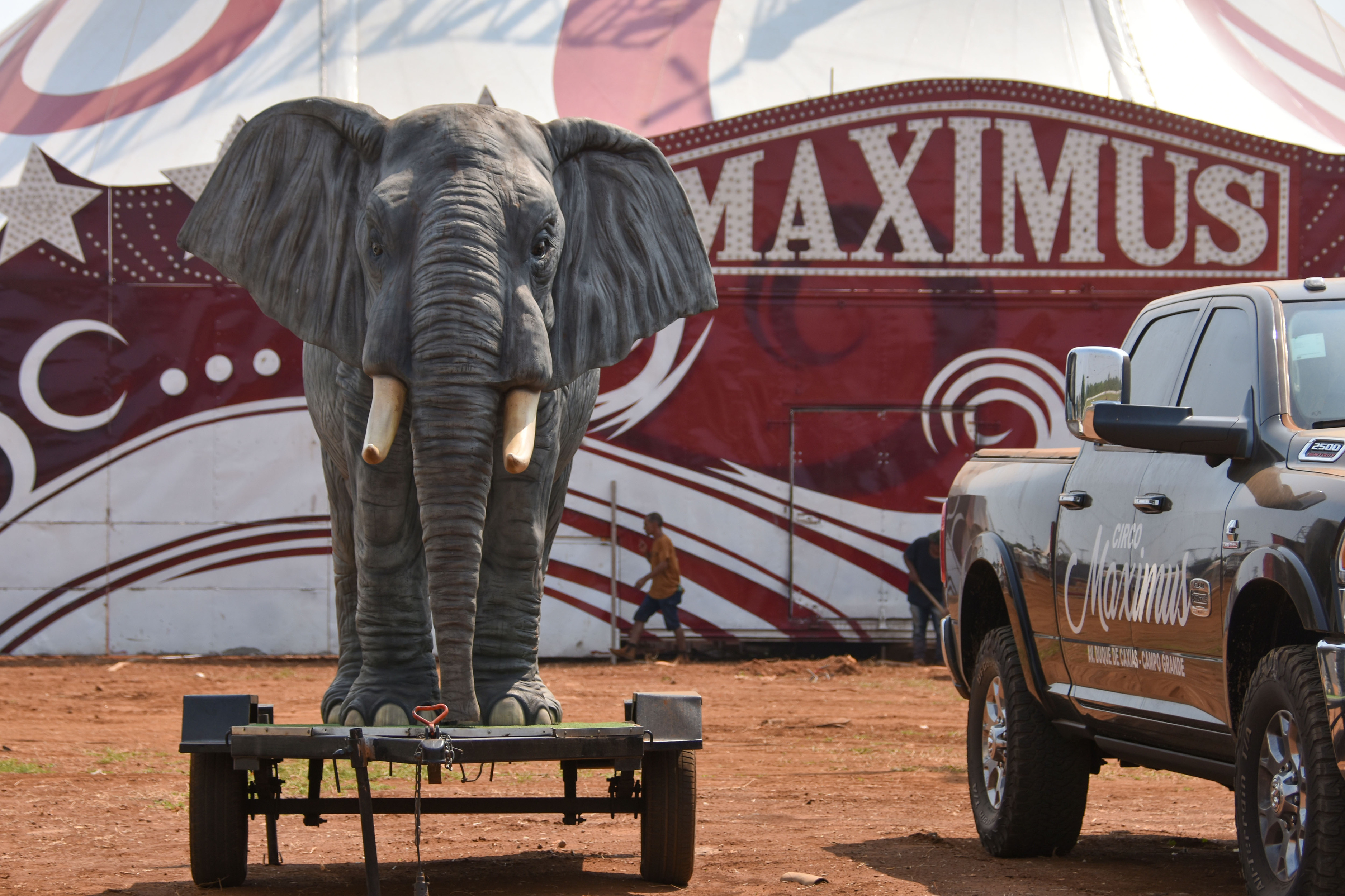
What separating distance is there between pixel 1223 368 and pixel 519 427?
8.32 feet

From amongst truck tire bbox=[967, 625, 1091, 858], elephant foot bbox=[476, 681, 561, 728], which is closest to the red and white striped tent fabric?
truck tire bbox=[967, 625, 1091, 858]

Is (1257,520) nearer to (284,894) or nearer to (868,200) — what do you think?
(284,894)

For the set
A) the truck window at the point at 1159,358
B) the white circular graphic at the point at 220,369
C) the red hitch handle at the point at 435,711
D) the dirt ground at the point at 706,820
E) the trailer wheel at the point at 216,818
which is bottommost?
the dirt ground at the point at 706,820

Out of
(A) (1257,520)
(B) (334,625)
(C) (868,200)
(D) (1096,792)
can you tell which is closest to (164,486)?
(B) (334,625)

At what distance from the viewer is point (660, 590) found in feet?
55.0

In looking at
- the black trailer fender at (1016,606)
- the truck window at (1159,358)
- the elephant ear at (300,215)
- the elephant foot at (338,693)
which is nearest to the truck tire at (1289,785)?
the truck window at (1159,358)

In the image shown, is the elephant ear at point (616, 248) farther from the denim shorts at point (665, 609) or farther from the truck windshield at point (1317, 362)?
the denim shorts at point (665, 609)

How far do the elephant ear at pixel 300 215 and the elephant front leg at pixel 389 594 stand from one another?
411 mm

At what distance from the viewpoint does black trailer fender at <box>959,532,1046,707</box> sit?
707 cm

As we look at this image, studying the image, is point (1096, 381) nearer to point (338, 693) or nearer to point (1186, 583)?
point (1186, 583)

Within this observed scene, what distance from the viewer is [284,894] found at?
20.3 ft

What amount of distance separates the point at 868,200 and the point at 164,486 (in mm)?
7787

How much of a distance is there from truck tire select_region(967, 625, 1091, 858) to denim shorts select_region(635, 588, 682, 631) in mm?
9512

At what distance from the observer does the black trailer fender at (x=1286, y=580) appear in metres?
4.67
